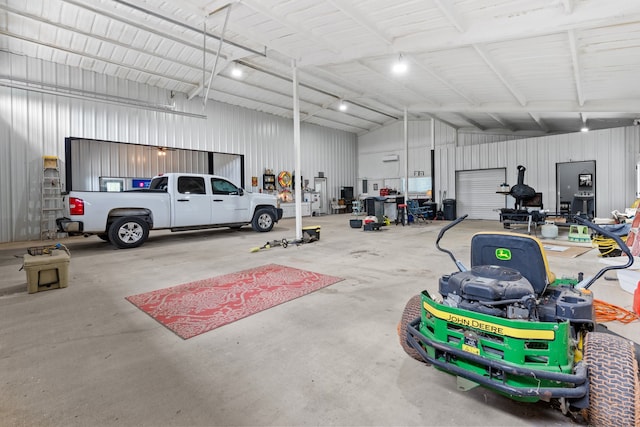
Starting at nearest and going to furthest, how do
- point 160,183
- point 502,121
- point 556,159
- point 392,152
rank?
point 160,183 → point 556,159 → point 502,121 → point 392,152

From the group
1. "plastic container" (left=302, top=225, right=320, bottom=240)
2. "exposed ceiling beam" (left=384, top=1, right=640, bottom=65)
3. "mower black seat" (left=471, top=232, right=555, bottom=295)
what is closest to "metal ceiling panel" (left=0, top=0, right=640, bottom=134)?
"exposed ceiling beam" (left=384, top=1, right=640, bottom=65)

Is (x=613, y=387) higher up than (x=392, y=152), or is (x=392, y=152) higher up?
(x=392, y=152)

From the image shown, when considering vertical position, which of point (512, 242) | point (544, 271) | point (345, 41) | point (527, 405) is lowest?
point (527, 405)

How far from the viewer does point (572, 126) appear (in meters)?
13.0

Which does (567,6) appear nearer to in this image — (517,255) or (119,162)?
(517,255)

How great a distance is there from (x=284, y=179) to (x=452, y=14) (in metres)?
11.0

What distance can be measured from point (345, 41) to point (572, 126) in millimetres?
11771

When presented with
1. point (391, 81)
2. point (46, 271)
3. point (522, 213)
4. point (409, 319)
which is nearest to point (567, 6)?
point (391, 81)

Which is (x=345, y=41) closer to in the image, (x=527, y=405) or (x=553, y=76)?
(x=553, y=76)

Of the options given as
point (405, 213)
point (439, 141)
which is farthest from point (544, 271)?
point (439, 141)

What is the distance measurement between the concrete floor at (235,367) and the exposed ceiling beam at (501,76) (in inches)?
194

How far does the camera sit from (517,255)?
80.8 inches

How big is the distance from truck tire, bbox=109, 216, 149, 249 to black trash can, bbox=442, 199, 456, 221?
12.1 m

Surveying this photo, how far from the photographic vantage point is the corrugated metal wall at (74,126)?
27.7 ft
